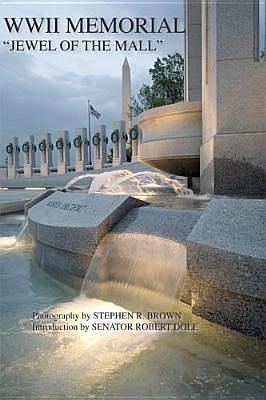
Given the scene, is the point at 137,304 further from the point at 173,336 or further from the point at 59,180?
the point at 59,180

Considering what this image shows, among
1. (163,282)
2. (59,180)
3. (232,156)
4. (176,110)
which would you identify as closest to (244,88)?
(232,156)

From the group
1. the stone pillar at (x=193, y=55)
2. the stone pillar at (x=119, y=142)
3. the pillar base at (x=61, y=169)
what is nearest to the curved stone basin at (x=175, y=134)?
the stone pillar at (x=193, y=55)

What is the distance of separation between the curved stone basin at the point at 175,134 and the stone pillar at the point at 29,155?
2533cm

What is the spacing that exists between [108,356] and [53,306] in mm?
978

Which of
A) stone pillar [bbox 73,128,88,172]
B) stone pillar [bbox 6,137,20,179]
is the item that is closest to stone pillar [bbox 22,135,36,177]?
stone pillar [bbox 6,137,20,179]

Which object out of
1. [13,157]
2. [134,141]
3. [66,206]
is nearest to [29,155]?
[13,157]

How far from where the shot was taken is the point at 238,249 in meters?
2.48

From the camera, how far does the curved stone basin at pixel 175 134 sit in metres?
7.07

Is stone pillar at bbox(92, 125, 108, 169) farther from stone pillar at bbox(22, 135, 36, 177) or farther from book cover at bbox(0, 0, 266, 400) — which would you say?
book cover at bbox(0, 0, 266, 400)

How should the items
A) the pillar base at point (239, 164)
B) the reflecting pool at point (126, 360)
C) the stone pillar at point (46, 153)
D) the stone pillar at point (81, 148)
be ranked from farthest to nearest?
the stone pillar at point (46, 153) → the stone pillar at point (81, 148) → the pillar base at point (239, 164) → the reflecting pool at point (126, 360)

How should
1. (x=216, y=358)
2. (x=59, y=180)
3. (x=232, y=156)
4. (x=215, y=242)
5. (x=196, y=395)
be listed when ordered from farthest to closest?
(x=59, y=180) → (x=232, y=156) → (x=215, y=242) → (x=216, y=358) → (x=196, y=395)

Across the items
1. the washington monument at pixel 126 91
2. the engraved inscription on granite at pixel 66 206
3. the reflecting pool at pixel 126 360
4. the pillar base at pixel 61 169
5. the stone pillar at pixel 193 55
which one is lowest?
the reflecting pool at pixel 126 360

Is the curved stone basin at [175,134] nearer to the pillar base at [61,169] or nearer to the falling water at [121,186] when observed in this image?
the falling water at [121,186]

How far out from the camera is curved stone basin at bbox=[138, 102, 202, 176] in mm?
7074
